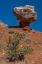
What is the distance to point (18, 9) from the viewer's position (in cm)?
3609

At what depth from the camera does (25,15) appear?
116 ft

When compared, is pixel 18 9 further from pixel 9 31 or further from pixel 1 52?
pixel 1 52

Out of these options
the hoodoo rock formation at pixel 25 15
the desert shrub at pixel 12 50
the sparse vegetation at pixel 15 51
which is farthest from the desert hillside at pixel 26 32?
the desert shrub at pixel 12 50

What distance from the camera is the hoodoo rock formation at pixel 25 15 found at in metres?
35.3

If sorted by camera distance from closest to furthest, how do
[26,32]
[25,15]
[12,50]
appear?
[12,50] < [26,32] < [25,15]

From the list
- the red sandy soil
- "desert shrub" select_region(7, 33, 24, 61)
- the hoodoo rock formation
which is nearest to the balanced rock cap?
the hoodoo rock formation

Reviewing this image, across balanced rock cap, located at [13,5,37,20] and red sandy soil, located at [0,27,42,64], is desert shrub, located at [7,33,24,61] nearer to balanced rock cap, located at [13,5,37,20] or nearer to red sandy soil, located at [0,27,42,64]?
red sandy soil, located at [0,27,42,64]

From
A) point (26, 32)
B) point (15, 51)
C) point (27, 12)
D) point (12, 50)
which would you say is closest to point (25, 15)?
point (27, 12)

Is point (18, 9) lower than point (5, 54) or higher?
higher

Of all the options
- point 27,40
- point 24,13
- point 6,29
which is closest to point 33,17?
point 24,13

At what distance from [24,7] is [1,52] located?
12034 millimetres

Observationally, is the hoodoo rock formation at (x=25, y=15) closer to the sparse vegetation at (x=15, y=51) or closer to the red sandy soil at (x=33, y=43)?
the red sandy soil at (x=33, y=43)

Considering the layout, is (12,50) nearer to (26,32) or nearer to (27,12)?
(26,32)

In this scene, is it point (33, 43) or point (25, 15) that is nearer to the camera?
point (33, 43)
